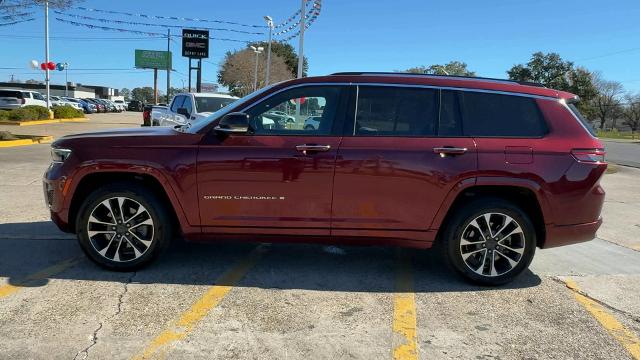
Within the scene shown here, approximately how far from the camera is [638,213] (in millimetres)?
8609

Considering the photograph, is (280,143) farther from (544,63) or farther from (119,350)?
(544,63)

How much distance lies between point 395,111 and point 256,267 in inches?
78.5

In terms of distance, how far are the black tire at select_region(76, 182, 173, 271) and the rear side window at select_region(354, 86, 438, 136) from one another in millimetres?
1897

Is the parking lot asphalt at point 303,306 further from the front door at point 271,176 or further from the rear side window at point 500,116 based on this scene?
the rear side window at point 500,116

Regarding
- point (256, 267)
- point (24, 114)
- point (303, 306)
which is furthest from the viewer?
point (24, 114)

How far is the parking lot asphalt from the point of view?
11.4 ft

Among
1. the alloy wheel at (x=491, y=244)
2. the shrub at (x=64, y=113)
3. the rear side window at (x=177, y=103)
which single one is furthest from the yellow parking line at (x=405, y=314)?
the shrub at (x=64, y=113)

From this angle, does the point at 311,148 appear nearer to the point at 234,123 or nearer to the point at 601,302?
the point at 234,123

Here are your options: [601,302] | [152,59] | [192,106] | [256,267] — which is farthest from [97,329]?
[152,59]

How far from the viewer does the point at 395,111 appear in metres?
4.63

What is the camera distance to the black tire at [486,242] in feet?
15.1

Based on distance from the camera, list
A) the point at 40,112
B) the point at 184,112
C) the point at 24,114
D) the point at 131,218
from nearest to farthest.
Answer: the point at 131,218, the point at 184,112, the point at 24,114, the point at 40,112

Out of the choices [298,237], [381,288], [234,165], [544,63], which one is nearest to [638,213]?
[381,288]

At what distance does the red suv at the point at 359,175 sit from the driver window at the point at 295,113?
0.01 m
